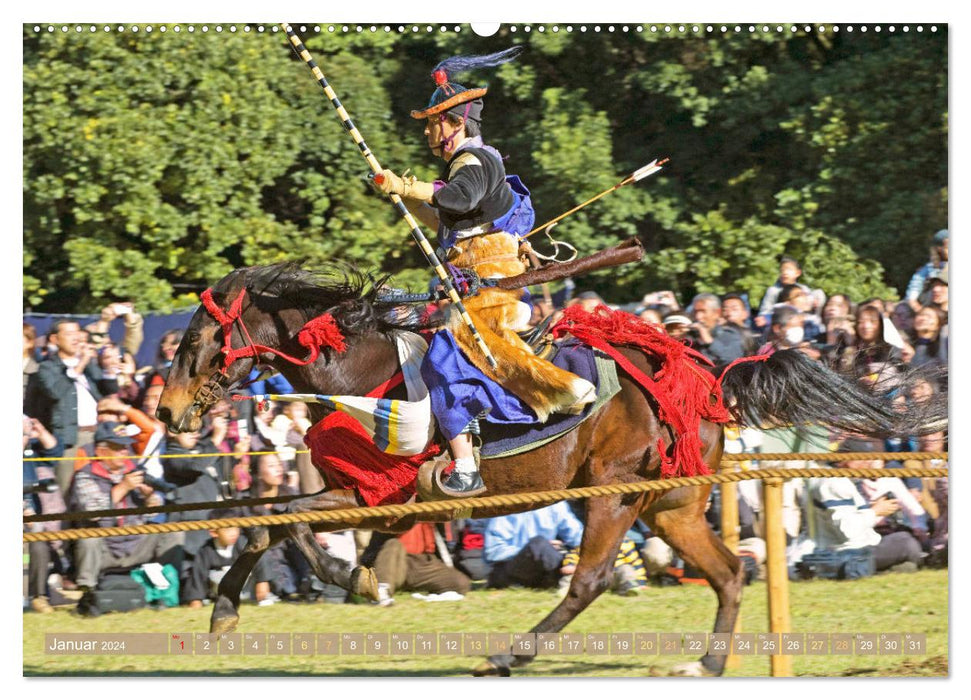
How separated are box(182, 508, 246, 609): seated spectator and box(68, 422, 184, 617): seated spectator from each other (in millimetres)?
125

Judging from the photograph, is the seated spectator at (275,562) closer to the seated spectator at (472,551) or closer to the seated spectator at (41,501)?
the seated spectator at (472,551)

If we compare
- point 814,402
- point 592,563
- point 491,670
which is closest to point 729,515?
point 814,402

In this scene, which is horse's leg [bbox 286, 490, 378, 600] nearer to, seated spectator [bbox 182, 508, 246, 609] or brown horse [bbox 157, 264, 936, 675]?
brown horse [bbox 157, 264, 936, 675]

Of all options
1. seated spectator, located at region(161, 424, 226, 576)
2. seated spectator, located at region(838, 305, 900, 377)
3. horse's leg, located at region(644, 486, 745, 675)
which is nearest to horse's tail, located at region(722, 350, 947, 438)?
seated spectator, located at region(838, 305, 900, 377)

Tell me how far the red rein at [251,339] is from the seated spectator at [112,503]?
2387 mm

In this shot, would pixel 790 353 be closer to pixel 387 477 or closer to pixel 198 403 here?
pixel 387 477

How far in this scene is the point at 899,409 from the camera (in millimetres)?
6672

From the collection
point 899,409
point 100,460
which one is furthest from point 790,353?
point 100,460

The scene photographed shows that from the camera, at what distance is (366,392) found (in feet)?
20.8

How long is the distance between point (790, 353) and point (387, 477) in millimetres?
2028

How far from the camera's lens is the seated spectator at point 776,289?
9.17 meters

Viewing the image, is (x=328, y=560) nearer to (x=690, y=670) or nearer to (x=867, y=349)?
(x=690, y=670)

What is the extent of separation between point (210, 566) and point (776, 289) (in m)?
4.03

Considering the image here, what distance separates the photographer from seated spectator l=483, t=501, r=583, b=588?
8656 millimetres
